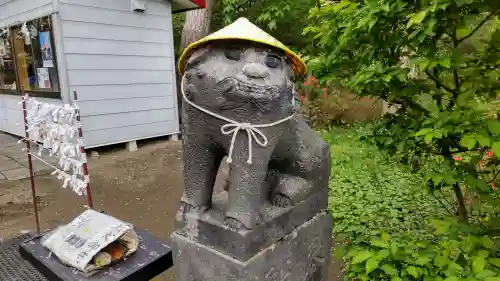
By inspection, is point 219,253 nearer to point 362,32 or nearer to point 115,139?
point 362,32

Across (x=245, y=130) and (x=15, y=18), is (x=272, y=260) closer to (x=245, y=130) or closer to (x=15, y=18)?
(x=245, y=130)

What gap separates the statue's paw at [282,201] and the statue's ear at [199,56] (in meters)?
0.67

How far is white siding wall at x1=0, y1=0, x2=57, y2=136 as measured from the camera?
5000mm

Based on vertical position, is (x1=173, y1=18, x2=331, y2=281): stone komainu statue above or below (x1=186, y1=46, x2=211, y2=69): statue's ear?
below

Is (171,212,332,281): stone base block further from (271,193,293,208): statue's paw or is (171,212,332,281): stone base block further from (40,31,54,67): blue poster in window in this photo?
(40,31,54,67): blue poster in window

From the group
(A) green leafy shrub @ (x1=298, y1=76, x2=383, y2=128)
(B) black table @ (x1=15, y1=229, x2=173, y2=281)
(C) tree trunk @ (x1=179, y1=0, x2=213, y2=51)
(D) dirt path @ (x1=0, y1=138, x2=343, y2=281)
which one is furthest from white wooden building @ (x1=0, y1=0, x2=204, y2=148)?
(B) black table @ (x1=15, y1=229, x2=173, y2=281)

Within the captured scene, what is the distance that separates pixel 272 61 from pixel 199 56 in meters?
0.26

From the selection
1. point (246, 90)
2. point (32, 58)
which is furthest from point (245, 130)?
point (32, 58)

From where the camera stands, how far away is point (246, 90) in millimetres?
1278

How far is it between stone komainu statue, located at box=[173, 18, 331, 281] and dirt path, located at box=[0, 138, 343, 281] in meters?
1.23

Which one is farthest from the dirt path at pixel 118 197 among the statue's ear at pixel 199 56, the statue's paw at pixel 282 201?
the statue's ear at pixel 199 56

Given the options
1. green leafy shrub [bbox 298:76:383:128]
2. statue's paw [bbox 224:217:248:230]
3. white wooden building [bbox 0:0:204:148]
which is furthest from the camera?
green leafy shrub [bbox 298:76:383:128]

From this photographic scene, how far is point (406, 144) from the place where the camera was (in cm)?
163

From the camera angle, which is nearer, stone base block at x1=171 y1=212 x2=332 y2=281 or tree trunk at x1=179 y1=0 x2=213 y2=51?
stone base block at x1=171 y1=212 x2=332 y2=281
